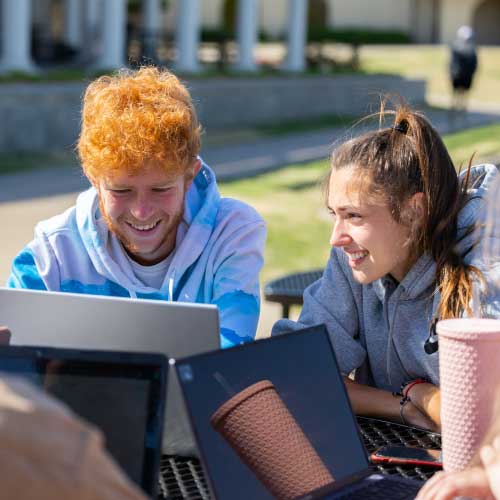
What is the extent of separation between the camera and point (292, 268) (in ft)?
24.3

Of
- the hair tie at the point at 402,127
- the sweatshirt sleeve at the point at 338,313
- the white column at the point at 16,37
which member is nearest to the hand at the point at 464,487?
the sweatshirt sleeve at the point at 338,313

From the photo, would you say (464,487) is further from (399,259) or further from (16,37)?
(16,37)

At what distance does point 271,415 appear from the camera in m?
1.70

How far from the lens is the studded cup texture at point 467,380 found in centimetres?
169

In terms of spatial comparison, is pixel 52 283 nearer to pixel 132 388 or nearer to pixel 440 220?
pixel 440 220

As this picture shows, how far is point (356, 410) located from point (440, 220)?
18.7 inches

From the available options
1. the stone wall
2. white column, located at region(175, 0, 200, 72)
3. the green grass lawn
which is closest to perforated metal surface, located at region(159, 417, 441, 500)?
the green grass lawn

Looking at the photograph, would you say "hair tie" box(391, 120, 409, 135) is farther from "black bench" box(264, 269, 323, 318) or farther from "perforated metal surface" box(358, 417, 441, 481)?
"black bench" box(264, 269, 323, 318)

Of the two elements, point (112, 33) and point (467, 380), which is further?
point (112, 33)

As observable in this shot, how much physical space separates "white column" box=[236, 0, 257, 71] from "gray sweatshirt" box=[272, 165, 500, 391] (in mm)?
17238

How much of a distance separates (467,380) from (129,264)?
1.25 meters

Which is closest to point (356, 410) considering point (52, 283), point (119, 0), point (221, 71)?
point (52, 283)

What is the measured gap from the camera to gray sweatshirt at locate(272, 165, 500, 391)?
8.00 ft

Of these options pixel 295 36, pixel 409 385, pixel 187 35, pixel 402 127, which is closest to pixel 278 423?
pixel 409 385
